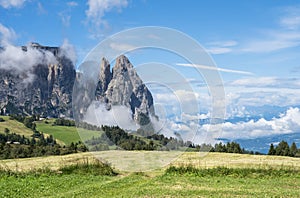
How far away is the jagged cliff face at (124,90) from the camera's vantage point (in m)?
24.0

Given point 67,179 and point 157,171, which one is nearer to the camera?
point 67,179

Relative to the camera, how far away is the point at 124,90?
2527 cm

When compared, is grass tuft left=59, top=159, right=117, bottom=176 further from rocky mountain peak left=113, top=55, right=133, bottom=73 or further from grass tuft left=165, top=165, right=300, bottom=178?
rocky mountain peak left=113, top=55, right=133, bottom=73

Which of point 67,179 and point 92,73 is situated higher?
point 92,73

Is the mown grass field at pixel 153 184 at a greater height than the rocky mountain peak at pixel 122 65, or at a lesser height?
lesser

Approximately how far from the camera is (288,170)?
28500 mm

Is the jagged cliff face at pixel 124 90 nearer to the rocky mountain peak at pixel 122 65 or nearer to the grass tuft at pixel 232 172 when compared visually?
the rocky mountain peak at pixel 122 65

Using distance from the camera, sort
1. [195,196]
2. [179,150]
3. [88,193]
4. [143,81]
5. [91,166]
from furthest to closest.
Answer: [91,166] → [179,150] → [143,81] → [88,193] → [195,196]

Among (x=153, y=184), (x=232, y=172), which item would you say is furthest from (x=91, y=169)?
(x=232, y=172)

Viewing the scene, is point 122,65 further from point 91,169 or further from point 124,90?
point 91,169

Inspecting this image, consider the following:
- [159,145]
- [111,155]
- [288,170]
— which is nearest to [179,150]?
[159,145]

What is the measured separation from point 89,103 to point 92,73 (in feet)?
6.32

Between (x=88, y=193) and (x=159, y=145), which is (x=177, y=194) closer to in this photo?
(x=88, y=193)

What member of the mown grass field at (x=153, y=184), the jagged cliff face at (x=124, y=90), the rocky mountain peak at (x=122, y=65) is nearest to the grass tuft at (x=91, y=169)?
the mown grass field at (x=153, y=184)
